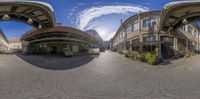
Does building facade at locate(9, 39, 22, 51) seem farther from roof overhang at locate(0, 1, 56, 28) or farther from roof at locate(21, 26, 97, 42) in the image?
roof overhang at locate(0, 1, 56, 28)

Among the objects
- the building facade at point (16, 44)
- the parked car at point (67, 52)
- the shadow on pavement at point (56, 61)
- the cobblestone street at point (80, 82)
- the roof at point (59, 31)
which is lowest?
the cobblestone street at point (80, 82)

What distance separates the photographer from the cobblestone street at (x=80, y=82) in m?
2.46

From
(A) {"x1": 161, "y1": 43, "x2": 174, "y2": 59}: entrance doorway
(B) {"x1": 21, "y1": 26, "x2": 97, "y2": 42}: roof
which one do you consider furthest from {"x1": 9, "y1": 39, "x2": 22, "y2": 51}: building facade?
(A) {"x1": 161, "y1": 43, "x2": 174, "y2": 59}: entrance doorway

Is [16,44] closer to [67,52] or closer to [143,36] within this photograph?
[67,52]

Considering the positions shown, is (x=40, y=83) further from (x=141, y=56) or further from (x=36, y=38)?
(x=141, y=56)

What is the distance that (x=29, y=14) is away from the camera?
13.5 ft

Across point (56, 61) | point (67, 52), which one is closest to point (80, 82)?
point (67, 52)

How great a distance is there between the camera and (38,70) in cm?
404

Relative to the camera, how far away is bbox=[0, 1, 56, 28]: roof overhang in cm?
351

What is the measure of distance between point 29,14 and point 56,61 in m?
1.74

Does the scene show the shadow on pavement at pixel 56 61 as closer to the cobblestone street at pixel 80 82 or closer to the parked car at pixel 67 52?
the cobblestone street at pixel 80 82

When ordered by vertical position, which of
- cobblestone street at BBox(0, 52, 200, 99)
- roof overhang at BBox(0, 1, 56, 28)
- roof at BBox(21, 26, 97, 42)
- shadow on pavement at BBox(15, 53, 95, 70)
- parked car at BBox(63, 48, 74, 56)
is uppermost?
roof overhang at BBox(0, 1, 56, 28)

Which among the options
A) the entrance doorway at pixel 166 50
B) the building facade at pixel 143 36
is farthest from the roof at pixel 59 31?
the entrance doorway at pixel 166 50

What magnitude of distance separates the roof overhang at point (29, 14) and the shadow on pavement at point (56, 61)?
3.15ft
